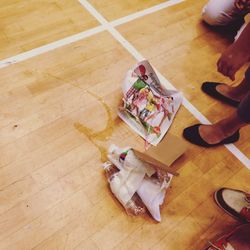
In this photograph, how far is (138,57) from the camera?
5.46 feet

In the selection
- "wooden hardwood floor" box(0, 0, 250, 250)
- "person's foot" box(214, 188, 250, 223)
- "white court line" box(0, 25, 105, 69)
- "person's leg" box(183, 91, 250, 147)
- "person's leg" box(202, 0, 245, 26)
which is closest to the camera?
"wooden hardwood floor" box(0, 0, 250, 250)

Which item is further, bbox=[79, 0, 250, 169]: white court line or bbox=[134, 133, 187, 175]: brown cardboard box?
bbox=[79, 0, 250, 169]: white court line

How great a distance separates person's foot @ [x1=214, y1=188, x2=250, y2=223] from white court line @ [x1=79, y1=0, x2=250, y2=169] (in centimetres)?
20

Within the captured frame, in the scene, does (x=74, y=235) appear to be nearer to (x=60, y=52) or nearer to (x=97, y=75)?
(x=97, y=75)

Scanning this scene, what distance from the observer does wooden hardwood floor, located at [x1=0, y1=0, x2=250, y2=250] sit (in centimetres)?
109

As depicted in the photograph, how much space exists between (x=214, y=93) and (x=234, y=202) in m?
0.61

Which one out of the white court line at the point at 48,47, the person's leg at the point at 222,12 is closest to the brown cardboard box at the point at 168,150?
the white court line at the point at 48,47

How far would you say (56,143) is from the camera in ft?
4.15

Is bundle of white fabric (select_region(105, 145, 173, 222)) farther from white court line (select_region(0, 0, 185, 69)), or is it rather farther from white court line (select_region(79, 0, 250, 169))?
white court line (select_region(0, 0, 185, 69))

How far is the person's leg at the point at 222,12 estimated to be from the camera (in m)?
1.80

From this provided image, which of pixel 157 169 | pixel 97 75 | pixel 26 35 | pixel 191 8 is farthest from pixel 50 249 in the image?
pixel 191 8

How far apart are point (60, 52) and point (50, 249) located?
0.98 m

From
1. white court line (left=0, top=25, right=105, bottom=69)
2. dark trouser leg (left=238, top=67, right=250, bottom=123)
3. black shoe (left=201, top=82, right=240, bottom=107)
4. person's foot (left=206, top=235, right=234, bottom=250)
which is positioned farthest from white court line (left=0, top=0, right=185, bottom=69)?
person's foot (left=206, top=235, right=234, bottom=250)

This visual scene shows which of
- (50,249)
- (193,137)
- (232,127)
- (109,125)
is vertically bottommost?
(50,249)
